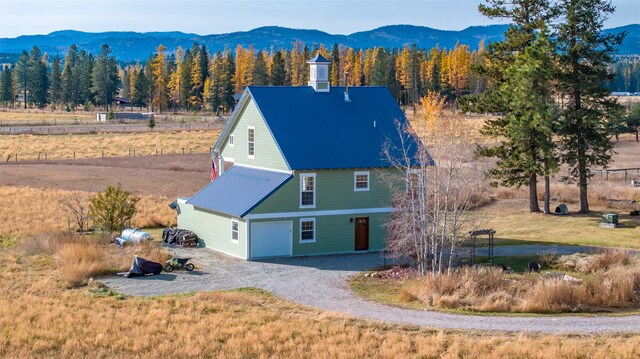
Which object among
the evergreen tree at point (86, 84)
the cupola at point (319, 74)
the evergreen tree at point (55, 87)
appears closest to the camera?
the cupola at point (319, 74)

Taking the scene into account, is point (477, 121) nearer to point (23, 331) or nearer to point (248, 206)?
point (248, 206)

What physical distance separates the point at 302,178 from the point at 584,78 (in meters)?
19.8

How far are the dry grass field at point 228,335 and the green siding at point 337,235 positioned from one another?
995cm

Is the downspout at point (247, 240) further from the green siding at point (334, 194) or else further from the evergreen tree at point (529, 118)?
Answer: the evergreen tree at point (529, 118)

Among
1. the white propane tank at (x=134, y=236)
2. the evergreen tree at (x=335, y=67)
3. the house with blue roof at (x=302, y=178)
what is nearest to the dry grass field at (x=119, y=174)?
the white propane tank at (x=134, y=236)

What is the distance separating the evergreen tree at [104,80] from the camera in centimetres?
15938

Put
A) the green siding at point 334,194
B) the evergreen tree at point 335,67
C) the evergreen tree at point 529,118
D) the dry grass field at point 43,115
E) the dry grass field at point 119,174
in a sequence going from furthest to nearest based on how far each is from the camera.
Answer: the evergreen tree at point 335,67 < the dry grass field at point 43,115 < the dry grass field at point 119,174 < the evergreen tree at point 529,118 < the green siding at point 334,194

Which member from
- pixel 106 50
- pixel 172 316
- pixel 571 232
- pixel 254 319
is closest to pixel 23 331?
pixel 172 316

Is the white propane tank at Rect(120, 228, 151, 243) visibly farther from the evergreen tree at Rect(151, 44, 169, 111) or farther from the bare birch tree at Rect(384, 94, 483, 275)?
the evergreen tree at Rect(151, 44, 169, 111)

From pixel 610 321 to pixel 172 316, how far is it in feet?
44.8

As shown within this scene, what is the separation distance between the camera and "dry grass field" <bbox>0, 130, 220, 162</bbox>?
8462cm

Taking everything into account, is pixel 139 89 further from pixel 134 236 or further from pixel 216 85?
pixel 134 236

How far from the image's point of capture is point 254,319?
1073 inches

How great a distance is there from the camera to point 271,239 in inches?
1565
